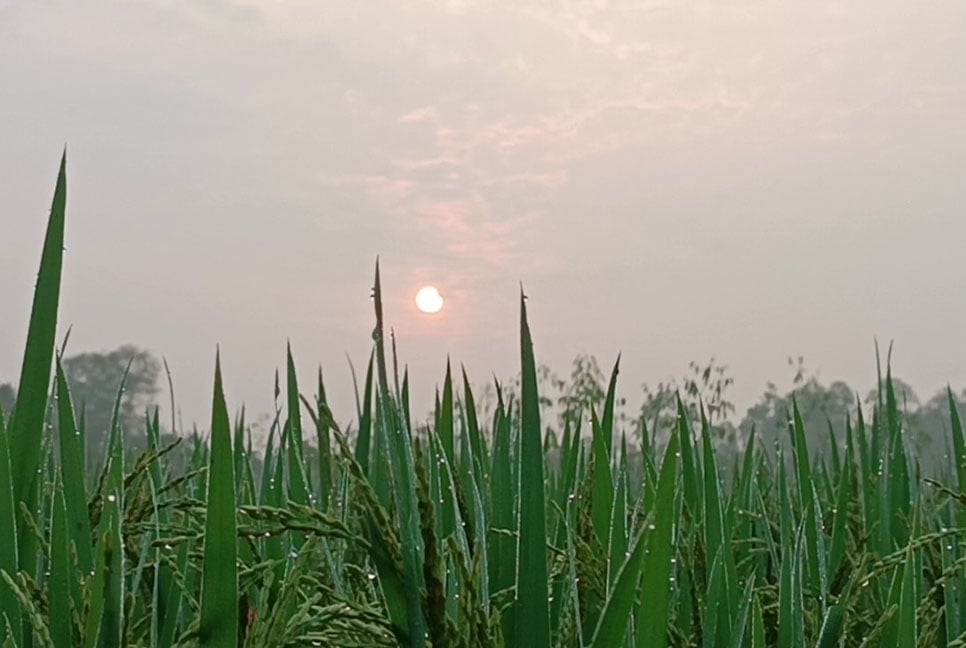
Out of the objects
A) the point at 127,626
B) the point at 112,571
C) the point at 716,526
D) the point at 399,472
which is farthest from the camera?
the point at 716,526

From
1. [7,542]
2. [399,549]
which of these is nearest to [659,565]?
[399,549]

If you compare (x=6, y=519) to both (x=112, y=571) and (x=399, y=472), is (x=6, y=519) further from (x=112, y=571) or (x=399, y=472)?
(x=399, y=472)

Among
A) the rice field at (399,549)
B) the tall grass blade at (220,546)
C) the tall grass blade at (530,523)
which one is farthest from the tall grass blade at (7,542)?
the tall grass blade at (530,523)

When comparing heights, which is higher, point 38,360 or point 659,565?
point 38,360

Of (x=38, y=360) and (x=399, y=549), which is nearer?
(x=399, y=549)

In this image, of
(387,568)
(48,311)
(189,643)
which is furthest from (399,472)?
(48,311)

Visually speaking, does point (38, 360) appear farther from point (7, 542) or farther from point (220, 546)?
point (220, 546)

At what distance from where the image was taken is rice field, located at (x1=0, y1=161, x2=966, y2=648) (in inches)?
29.5

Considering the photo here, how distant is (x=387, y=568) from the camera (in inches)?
29.3

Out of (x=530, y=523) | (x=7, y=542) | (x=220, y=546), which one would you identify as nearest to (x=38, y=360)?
(x=7, y=542)

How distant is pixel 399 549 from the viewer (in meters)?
0.73

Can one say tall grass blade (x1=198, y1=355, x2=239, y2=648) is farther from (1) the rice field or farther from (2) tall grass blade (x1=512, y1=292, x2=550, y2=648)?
(2) tall grass blade (x1=512, y1=292, x2=550, y2=648)

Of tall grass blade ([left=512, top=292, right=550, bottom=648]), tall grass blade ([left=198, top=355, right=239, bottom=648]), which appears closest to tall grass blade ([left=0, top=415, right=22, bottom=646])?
tall grass blade ([left=198, top=355, right=239, bottom=648])

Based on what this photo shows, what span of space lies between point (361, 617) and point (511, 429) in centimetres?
70
